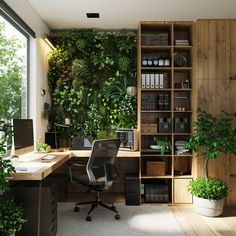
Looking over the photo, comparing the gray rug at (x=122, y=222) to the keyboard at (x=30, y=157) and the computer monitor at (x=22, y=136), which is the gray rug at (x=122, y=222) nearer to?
the keyboard at (x=30, y=157)

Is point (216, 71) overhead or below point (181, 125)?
overhead

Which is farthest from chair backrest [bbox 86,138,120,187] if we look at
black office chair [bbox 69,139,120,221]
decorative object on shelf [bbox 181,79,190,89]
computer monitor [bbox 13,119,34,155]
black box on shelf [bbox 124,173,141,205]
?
decorative object on shelf [bbox 181,79,190,89]

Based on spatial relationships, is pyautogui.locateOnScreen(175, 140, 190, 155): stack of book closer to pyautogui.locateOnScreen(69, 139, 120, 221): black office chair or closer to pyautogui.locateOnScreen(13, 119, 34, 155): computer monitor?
pyautogui.locateOnScreen(69, 139, 120, 221): black office chair

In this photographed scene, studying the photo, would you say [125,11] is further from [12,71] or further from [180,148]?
[180,148]

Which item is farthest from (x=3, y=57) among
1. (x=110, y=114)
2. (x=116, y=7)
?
(x=110, y=114)

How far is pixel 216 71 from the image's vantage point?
4.27m

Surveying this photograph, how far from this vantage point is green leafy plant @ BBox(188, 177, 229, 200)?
3824 mm

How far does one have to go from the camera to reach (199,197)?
395 cm

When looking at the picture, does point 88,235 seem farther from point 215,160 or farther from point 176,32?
point 176,32

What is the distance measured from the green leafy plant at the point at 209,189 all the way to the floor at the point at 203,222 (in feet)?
0.89

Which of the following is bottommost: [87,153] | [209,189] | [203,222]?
[203,222]

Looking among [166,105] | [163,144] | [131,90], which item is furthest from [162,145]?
[131,90]

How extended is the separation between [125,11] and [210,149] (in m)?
2.25

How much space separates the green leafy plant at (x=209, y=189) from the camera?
3.82 meters
